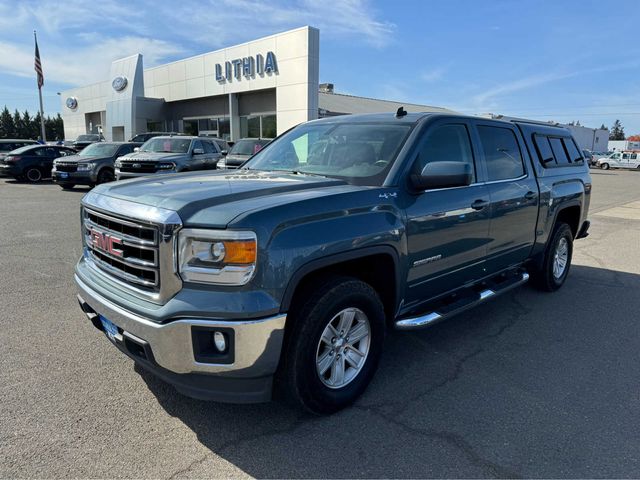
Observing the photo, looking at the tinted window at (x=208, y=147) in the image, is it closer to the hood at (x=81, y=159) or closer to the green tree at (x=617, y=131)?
the hood at (x=81, y=159)

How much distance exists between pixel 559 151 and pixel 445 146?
269 centimetres

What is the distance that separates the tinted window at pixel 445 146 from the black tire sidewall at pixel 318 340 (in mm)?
1090

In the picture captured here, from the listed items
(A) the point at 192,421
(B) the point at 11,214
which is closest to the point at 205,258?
(A) the point at 192,421

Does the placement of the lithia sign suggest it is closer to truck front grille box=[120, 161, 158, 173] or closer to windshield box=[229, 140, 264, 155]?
windshield box=[229, 140, 264, 155]

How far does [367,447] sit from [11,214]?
10.9m

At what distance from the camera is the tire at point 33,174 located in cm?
1862

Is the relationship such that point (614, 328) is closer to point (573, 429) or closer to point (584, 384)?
point (584, 384)

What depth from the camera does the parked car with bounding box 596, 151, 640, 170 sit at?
154 ft

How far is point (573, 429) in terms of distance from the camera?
2.96m

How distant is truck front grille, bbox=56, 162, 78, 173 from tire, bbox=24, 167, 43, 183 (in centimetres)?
Answer: 398

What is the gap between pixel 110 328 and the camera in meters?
2.87

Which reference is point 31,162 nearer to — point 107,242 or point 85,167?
point 85,167

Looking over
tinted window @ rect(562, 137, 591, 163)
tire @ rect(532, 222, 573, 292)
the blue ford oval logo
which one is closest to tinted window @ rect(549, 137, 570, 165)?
tinted window @ rect(562, 137, 591, 163)

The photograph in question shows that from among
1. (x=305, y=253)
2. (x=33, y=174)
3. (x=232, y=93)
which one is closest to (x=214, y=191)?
(x=305, y=253)
